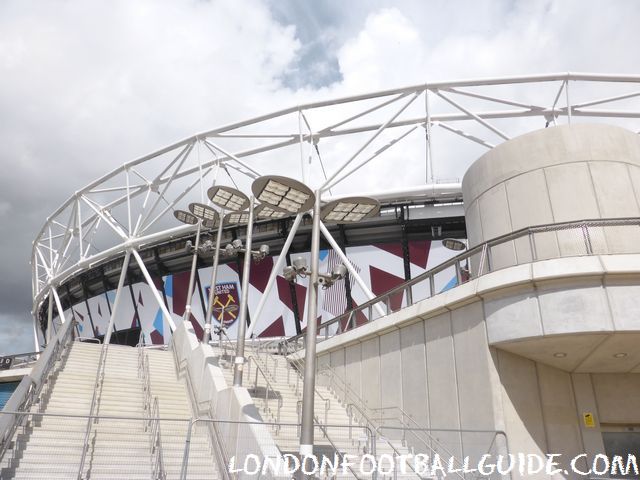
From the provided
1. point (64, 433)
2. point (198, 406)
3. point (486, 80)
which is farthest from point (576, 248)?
point (486, 80)

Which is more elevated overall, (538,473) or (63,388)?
(63,388)

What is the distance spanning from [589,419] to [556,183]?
21.7ft

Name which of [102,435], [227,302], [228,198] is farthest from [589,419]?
[227,302]

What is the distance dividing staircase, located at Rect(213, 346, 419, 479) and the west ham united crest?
18569 mm

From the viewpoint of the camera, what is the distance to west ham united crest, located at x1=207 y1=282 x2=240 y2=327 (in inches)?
1592

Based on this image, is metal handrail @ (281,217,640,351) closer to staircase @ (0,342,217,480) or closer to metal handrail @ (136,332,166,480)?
staircase @ (0,342,217,480)

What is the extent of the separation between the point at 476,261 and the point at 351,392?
24.2 feet

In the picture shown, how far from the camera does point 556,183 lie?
14.9 meters

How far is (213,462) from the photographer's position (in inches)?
452

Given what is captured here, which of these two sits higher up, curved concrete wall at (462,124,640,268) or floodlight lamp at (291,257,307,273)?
curved concrete wall at (462,124,640,268)

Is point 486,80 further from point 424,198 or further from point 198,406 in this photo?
point 198,406

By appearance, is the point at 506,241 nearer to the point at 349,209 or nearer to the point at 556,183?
the point at 556,183

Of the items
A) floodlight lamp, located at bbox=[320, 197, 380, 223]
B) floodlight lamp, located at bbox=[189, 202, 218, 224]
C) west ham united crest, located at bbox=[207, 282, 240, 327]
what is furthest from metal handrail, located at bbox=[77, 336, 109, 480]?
west ham united crest, located at bbox=[207, 282, 240, 327]

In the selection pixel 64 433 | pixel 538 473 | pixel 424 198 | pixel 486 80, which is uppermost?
pixel 486 80
